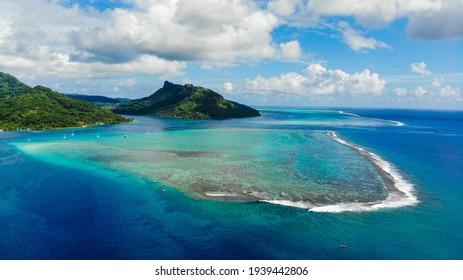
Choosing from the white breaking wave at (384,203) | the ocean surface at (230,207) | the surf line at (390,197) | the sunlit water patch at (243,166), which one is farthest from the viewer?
the sunlit water patch at (243,166)

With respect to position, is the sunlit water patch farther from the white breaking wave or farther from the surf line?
the surf line

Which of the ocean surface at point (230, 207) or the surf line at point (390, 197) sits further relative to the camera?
the surf line at point (390, 197)

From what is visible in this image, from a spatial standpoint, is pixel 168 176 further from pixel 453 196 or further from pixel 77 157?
pixel 453 196

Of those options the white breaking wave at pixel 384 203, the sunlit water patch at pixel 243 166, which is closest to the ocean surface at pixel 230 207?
the white breaking wave at pixel 384 203

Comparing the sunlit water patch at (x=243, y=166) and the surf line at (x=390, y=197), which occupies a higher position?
Answer: the sunlit water patch at (x=243, y=166)

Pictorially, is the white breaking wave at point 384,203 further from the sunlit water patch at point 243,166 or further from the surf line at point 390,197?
the sunlit water patch at point 243,166

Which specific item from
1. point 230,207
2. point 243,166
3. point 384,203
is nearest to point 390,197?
point 384,203

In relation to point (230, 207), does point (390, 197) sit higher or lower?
lower

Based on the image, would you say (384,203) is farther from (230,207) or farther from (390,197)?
(230,207)
